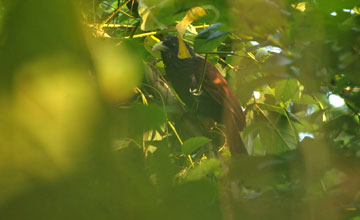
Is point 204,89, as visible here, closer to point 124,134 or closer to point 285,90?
point 285,90

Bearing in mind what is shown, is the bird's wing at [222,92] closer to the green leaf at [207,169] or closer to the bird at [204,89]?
the bird at [204,89]

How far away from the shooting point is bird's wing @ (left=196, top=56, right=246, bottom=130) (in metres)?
1.79

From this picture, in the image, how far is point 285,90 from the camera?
1173mm

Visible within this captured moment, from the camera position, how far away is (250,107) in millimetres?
1498

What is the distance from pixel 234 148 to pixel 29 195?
123cm

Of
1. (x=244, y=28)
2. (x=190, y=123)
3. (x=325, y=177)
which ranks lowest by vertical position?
(x=190, y=123)

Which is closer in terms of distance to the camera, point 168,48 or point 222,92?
point 168,48

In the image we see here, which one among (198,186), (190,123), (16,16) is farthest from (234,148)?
(16,16)

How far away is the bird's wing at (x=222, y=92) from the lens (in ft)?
5.89

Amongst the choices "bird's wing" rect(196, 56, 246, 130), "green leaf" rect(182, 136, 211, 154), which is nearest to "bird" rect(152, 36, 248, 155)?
"bird's wing" rect(196, 56, 246, 130)

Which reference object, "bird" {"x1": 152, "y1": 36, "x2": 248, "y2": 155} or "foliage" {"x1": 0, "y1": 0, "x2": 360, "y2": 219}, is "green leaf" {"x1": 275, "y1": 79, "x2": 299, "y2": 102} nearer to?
"bird" {"x1": 152, "y1": 36, "x2": 248, "y2": 155}

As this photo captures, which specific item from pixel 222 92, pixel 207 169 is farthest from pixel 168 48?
pixel 207 169

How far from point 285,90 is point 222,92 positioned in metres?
0.81

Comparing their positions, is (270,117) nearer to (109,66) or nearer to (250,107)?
(250,107)
